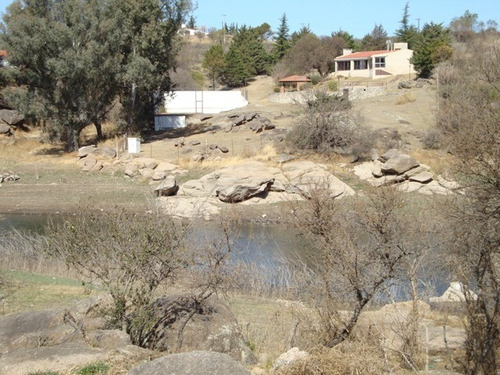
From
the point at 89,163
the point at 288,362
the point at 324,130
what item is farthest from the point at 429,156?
the point at 288,362

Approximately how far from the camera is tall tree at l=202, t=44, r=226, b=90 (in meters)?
81.1

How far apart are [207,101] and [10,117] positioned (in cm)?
1808

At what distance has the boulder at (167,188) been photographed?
110ft

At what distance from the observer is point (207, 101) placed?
5903cm

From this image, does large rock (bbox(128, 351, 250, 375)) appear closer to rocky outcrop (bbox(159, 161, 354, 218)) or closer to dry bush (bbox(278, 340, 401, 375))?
dry bush (bbox(278, 340, 401, 375))

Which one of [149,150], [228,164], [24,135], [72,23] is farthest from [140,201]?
[24,135]

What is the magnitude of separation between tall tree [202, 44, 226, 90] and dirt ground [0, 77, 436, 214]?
89.9 feet

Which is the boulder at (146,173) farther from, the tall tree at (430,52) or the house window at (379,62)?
the house window at (379,62)

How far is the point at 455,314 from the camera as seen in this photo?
13422 millimetres

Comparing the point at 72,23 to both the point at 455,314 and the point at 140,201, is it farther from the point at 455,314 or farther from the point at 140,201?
the point at 455,314

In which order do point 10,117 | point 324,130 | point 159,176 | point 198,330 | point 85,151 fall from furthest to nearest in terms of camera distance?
point 10,117 → point 85,151 → point 324,130 → point 159,176 → point 198,330

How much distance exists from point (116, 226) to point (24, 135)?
41425 mm

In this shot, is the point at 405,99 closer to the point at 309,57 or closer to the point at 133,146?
the point at 133,146

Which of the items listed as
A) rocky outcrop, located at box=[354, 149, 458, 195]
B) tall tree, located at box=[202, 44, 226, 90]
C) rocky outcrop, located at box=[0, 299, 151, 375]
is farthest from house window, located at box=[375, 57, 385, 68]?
rocky outcrop, located at box=[0, 299, 151, 375]
